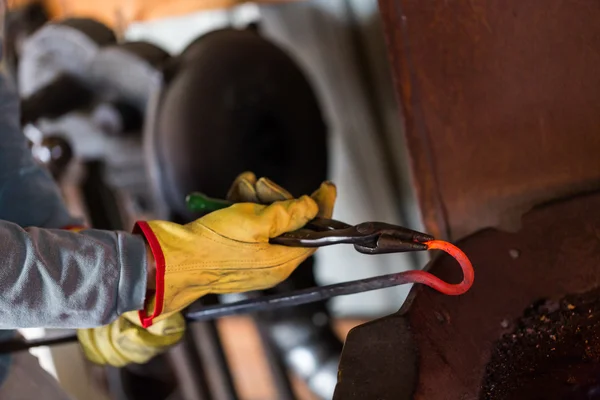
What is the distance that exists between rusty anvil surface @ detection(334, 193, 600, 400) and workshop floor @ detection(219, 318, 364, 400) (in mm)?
1483

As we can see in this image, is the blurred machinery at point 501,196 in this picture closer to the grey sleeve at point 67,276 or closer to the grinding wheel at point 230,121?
the grey sleeve at point 67,276

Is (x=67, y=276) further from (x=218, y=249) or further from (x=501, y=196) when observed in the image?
(x=501, y=196)

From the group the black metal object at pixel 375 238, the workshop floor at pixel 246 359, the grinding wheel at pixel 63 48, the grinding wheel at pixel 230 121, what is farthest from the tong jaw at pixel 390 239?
the workshop floor at pixel 246 359

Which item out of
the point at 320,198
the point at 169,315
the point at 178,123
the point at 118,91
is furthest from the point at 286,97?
the point at 169,315

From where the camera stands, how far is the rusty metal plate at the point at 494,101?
0.99 m

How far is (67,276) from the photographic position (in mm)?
780

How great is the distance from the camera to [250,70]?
1.46 meters

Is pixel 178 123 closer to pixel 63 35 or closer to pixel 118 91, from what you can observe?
pixel 118 91

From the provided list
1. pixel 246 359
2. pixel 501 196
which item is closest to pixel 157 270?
pixel 501 196

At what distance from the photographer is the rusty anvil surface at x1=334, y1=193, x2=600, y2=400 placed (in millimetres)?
785

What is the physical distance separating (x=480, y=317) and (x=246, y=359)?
5.37 ft

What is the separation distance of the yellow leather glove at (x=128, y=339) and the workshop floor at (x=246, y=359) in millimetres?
1225

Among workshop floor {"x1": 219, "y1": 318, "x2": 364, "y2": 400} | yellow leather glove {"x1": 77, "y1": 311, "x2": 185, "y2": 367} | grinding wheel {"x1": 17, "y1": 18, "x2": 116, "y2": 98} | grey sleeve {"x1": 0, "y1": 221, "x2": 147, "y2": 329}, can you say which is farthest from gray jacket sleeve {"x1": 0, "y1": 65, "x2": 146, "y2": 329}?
workshop floor {"x1": 219, "y1": 318, "x2": 364, "y2": 400}

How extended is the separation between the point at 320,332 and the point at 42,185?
0.77 m
